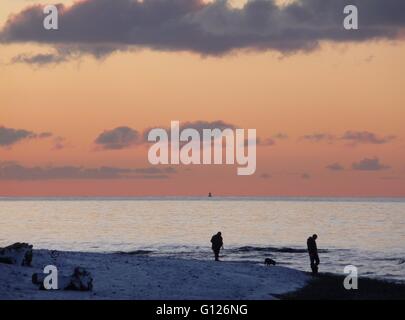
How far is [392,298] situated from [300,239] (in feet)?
240

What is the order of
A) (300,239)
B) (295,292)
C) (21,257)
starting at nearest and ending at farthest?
(21,257)
(295,292)
(300,239)

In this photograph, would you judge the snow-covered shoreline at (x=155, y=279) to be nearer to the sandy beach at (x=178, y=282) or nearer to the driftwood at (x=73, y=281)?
the sandy beach at (x=178, y=282)

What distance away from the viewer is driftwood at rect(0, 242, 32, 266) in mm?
37781

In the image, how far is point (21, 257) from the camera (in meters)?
38.4

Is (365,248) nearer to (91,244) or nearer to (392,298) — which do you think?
(91,244)

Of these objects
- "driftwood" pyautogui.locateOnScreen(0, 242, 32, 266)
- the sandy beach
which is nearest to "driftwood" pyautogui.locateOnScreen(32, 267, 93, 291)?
the sandy beach

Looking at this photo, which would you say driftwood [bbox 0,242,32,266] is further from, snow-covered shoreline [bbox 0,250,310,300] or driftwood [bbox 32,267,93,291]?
driftwood [bbox 32,267,93,291]

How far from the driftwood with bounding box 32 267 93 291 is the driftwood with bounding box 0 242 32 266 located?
400 cm

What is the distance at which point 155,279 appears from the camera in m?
39.5

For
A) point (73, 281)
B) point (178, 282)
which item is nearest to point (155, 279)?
point (178, 282)

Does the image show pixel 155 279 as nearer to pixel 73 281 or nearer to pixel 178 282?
pixel 178 282

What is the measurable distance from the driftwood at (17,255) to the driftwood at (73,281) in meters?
4.00
